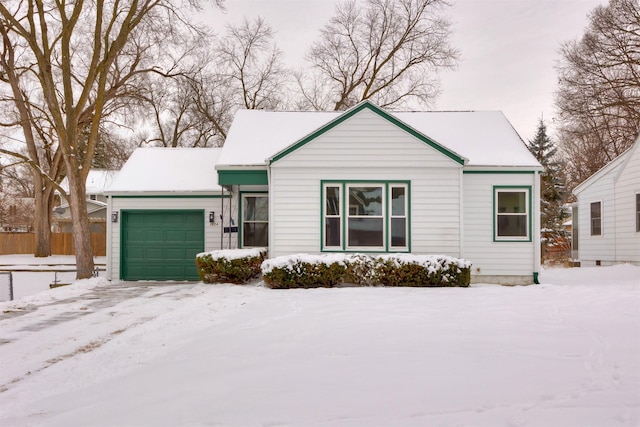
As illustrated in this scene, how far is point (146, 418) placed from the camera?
371 centimetres

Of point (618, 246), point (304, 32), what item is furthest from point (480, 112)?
point (304, 32)

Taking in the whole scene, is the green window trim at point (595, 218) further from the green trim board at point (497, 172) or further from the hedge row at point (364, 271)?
the hedge row at point (364, 271)

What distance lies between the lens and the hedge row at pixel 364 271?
430 inches

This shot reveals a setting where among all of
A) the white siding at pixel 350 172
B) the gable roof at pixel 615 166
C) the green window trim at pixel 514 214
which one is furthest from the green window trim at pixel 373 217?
the gable roof at pixel 615 166

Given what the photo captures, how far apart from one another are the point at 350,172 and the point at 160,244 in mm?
6856

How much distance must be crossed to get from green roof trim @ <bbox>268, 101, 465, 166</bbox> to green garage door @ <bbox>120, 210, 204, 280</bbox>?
429 cm

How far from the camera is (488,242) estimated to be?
12.8m

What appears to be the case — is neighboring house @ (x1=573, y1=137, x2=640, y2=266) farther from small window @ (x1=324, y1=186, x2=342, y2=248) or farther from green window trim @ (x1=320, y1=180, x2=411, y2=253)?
small window @ (x1=324, y1=186, x2=342, y2=248)

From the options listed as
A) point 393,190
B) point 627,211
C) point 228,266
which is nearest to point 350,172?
point 393,190

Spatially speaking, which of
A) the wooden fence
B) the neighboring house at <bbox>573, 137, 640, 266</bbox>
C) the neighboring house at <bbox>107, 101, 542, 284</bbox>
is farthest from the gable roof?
the wooden fence

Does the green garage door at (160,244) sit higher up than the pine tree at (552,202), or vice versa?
the pine tree at (552,202)

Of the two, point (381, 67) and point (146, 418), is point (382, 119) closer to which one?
point (146, 418)

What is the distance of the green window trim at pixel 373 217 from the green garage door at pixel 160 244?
180 inches

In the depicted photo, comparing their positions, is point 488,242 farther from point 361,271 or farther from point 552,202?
point 552,202
